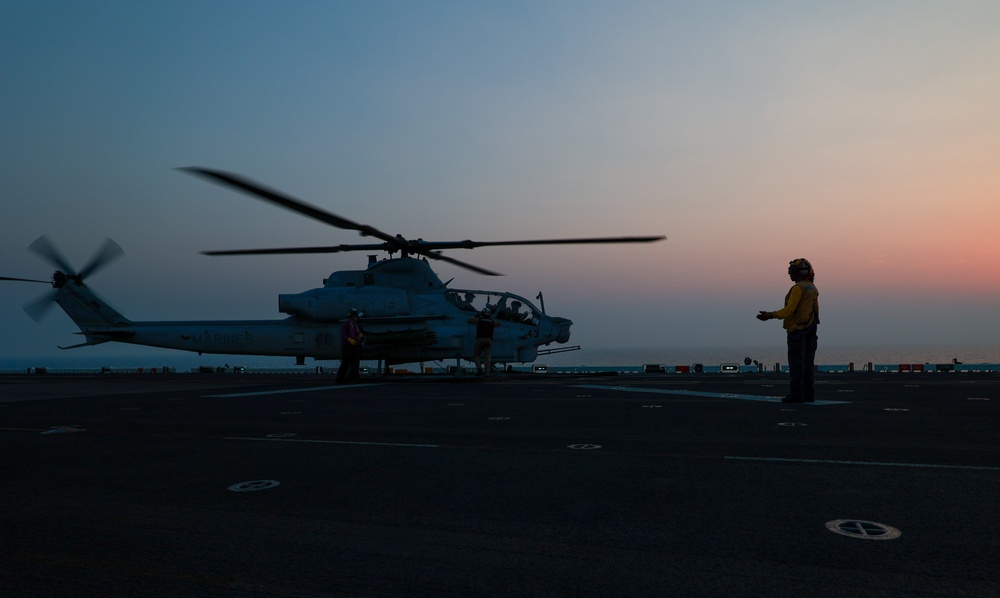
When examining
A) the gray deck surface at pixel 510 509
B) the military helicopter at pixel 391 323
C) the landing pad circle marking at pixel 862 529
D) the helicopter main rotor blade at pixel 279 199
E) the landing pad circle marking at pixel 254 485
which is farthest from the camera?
the military helicopter at pixel 391 323

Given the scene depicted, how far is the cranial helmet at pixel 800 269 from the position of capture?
32.2 ft

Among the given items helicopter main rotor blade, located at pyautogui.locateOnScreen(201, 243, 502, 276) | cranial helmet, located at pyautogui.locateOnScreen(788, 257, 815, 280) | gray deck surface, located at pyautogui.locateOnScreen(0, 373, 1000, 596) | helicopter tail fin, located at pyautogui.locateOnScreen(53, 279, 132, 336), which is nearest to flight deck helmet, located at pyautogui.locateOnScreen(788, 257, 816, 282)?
cranial helmet, located at pyautogui.locateOnScreen(788, 257, 815, 280)

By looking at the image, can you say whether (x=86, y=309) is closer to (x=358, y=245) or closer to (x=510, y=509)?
(x=358, y=245)

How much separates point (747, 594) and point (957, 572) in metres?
0.84

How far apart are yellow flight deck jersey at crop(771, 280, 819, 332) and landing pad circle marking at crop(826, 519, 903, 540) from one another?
713 cm

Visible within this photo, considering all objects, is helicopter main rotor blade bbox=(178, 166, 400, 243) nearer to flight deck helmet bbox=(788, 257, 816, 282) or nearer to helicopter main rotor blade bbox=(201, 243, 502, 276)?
helicopter main rotor blade bbox=(201, 243, 502, 276)

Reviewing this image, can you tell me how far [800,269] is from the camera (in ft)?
32.1

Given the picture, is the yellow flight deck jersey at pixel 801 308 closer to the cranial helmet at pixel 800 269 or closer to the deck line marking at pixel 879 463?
the cranial helmet at pixel 800 269

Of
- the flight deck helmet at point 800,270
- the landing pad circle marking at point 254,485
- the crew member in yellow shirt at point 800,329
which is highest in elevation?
the flight deck helmet at point 800,270

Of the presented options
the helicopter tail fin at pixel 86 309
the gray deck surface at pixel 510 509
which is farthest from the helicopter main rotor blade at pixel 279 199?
the helicopter tail fin at pixel 86 309

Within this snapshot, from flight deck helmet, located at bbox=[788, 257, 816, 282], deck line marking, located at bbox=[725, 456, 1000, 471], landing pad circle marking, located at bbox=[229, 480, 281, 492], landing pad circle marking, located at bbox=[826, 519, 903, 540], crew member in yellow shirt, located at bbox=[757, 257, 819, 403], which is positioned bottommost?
landing pad circle marking, located at bbox=[229, 480, 281, 492]

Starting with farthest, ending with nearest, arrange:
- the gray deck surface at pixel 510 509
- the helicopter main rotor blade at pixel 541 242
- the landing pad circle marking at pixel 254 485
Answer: the helicopter main rotor blade at pixel 541 242, the landing pad circle marking at pixel 254 485, the gray deck surface at pixel 510 509

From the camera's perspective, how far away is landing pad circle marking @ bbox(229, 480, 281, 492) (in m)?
3.94

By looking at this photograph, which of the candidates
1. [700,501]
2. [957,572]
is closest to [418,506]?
[700,501]
